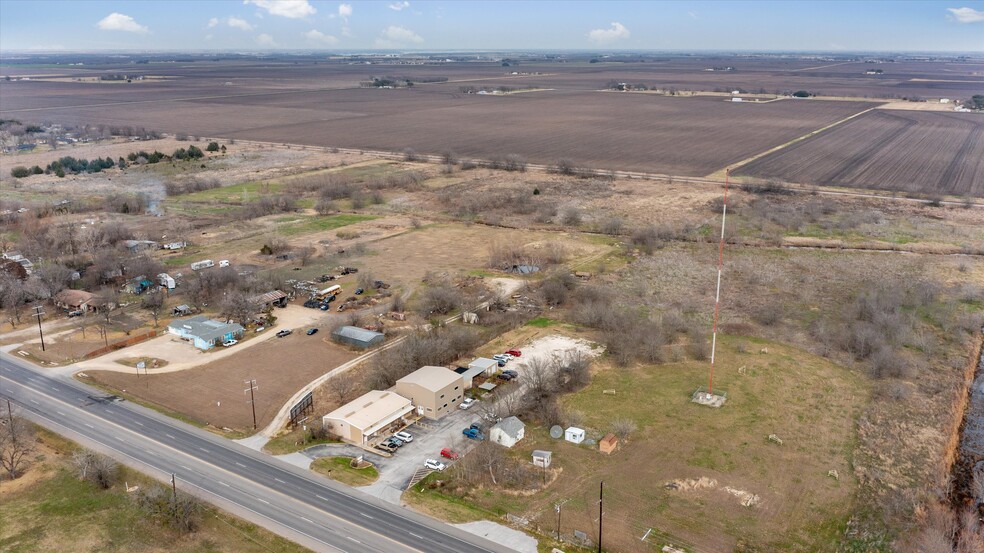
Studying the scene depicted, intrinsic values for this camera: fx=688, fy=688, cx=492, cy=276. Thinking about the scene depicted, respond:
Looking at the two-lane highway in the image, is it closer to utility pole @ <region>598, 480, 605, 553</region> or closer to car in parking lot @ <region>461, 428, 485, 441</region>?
utility pole @ <region>598, 480, 605, 553</region>

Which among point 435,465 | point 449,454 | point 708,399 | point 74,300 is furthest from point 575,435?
point 74,300

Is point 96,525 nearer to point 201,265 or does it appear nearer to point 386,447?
point 386,447

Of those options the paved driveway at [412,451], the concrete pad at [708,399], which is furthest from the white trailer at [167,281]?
the concrete pad at [708,399]

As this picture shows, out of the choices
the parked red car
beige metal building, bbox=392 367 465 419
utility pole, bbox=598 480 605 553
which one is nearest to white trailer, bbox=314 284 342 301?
beige metal building, bbox=392 367 465 419

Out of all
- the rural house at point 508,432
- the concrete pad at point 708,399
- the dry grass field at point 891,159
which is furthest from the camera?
the dry grass field at point 891,159

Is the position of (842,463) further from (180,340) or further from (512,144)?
(512,144)

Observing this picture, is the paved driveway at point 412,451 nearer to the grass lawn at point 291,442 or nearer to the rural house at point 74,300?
the grass lawn at point 291,442
